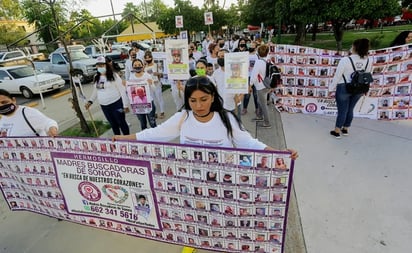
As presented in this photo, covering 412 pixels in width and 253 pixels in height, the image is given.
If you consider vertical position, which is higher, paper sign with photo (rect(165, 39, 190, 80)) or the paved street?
paper sign with photo (rect(165, 39, 190, 80))

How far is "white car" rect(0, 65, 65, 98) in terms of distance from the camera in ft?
38.2

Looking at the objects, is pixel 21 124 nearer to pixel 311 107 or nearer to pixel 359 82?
pixel 359 82

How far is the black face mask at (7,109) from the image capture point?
2.69 m

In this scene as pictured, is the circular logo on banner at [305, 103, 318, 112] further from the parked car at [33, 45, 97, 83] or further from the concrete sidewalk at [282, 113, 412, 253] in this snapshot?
the parked car at [33, 45, 97, 83]

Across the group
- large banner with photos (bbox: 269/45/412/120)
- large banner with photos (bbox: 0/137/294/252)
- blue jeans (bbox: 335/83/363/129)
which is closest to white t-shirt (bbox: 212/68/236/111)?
blue jeans (bbox: 335/83/363/129)

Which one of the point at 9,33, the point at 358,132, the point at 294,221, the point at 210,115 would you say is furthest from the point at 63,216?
the point at 9,33

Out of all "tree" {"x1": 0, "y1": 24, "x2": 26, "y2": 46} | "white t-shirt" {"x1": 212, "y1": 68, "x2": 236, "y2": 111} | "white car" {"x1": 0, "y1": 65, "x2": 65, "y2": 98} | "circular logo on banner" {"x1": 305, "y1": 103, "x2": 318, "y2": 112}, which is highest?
"tree" {"x1": 0, "y1": 24, "x2": 26, "y2": 46}

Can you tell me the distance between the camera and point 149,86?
4836mm

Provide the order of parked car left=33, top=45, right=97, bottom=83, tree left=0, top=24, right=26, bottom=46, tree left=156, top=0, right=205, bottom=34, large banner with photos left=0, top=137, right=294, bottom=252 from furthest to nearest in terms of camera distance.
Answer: tree left=0, top=24, right=26, bottom=46, tree left=156, top=0, right=205, bottom=34, parked car left=33, top=45, right=97, bottom=83, large banner with photos left=0, top=137, right=294, bottom=252

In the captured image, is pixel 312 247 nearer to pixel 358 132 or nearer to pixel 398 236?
pixel 398 236

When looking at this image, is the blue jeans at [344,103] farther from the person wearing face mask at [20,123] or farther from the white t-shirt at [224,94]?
the person wearing face mask at [20,123]

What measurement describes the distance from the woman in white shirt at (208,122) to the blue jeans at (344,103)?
3.19m

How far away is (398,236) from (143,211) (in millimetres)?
2736

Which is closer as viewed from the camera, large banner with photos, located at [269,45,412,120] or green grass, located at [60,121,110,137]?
large banner with photos, located at [269,45,412,120]
